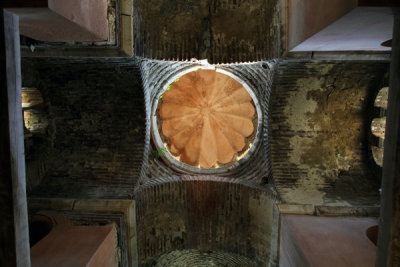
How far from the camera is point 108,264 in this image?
497 centimetres

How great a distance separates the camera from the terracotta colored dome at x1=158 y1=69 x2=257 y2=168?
11.2 m

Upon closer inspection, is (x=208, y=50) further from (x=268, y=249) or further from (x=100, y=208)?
(x=268, y=249)

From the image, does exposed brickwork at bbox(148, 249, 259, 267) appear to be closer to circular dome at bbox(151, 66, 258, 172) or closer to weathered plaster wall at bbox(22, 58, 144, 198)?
weathered plaster wall at bbox(22, 58, 144, 198)

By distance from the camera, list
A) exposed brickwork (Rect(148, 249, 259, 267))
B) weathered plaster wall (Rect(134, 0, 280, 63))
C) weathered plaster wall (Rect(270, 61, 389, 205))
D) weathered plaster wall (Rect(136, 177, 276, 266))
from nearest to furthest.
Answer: weathered plaster wall (Rect(134, 0, 280, 63)) < weathered plaster wall (Rect(270, 61, 389, 205)) < weathered plaster wall (Rect(136, 177, 276, 266)) < exposed brickwork (Rect(148, 249, 259, 267))

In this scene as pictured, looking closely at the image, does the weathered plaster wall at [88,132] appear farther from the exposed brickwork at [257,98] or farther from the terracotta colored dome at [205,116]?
the terracotta colored dome at [205,116]

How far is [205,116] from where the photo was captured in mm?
12391

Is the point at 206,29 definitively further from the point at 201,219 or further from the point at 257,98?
the point at 201,219

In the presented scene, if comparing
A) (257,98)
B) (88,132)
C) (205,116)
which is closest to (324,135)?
(257,98)

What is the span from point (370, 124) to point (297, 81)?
2.07m

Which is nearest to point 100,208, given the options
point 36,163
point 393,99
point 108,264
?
point 108,264

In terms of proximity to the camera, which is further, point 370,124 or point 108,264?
point 370,124

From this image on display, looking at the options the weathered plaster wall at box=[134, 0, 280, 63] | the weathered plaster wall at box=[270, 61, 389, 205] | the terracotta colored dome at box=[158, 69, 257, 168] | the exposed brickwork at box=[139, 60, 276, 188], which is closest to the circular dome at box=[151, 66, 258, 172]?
the terracotta colored dome at box=[158, 69, 257, 168]

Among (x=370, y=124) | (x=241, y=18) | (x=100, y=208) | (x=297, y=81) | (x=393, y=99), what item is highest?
(x=241, y=18)

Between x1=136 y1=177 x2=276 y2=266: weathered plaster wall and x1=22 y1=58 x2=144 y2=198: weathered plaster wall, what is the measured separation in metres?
0.97
